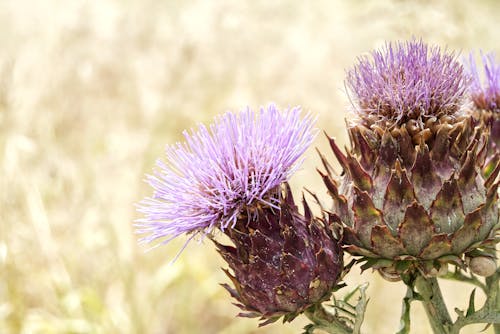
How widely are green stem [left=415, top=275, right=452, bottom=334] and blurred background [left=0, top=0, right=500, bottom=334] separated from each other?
1.47 metres

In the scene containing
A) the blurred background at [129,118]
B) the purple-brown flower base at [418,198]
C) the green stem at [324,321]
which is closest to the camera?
the purple-brown flower base at [418,198]

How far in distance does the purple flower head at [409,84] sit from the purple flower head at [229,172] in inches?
6.7

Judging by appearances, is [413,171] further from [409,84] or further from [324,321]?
[324,321]

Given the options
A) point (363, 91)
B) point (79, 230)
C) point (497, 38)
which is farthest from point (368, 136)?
point (497, 38)

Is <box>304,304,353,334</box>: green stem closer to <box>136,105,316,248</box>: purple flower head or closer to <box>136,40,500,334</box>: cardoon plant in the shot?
<box>136,40,500,334</box>: cardoon plant

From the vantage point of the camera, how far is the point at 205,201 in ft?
4.95

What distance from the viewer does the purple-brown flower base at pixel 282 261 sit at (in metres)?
1.40

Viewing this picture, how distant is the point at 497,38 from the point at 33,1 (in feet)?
10.4

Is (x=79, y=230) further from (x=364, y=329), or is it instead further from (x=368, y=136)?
(x=368, y=136)

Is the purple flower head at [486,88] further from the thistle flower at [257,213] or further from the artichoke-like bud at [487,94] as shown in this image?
the thistle flower at [257,213]

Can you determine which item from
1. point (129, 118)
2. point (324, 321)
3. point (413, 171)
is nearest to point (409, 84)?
point (413, 171)

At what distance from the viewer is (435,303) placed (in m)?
1.50

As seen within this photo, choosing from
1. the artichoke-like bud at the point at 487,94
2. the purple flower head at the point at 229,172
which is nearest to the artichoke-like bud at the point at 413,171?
the purple flower head at the point at 229,172

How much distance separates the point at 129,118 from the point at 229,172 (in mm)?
2331
